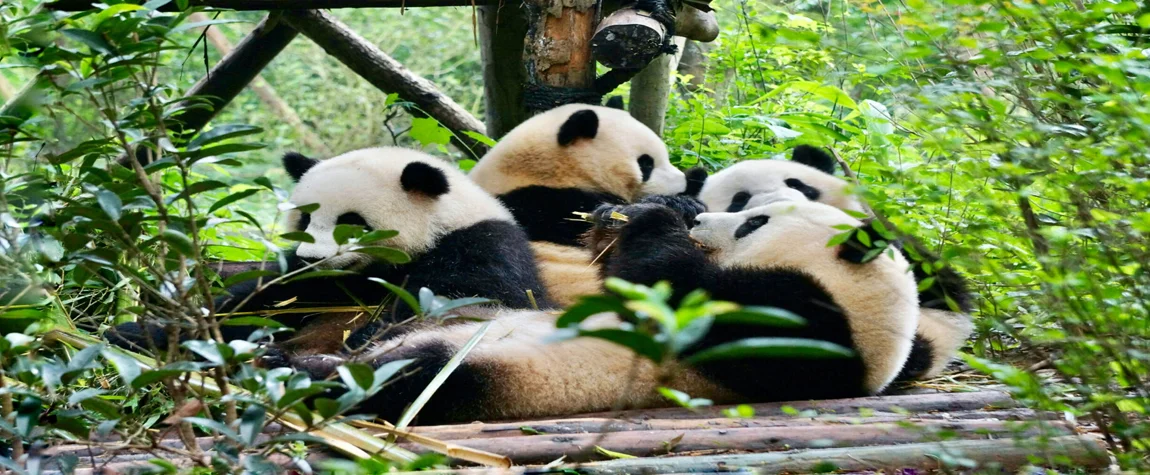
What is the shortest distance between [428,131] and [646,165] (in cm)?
109

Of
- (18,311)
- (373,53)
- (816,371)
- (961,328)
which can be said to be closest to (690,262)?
(816,371)

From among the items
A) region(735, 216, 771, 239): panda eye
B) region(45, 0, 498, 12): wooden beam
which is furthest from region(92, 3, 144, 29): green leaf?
region(45, 0, 498, 12): wooden beam

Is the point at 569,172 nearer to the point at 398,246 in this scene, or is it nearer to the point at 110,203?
the point at 398,246

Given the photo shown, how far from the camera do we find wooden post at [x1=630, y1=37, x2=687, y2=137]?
5.66 meters

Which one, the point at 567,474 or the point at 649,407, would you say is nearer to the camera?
the point at 567,474

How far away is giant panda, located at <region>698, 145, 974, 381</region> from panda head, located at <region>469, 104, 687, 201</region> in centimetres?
29

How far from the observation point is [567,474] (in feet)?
7.22

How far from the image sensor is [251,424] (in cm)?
181

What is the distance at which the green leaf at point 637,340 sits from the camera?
3.99 ft

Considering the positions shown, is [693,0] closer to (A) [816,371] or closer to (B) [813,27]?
(B) [813,27]

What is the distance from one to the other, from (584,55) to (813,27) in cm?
207

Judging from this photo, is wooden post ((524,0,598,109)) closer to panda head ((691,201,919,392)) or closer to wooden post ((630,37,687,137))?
wooden post ((630,37,687,137))

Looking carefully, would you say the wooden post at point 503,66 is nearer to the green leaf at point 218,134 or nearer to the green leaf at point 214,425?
the green leaf at point 218,134

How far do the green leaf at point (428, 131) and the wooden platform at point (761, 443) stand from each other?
2332 mm
